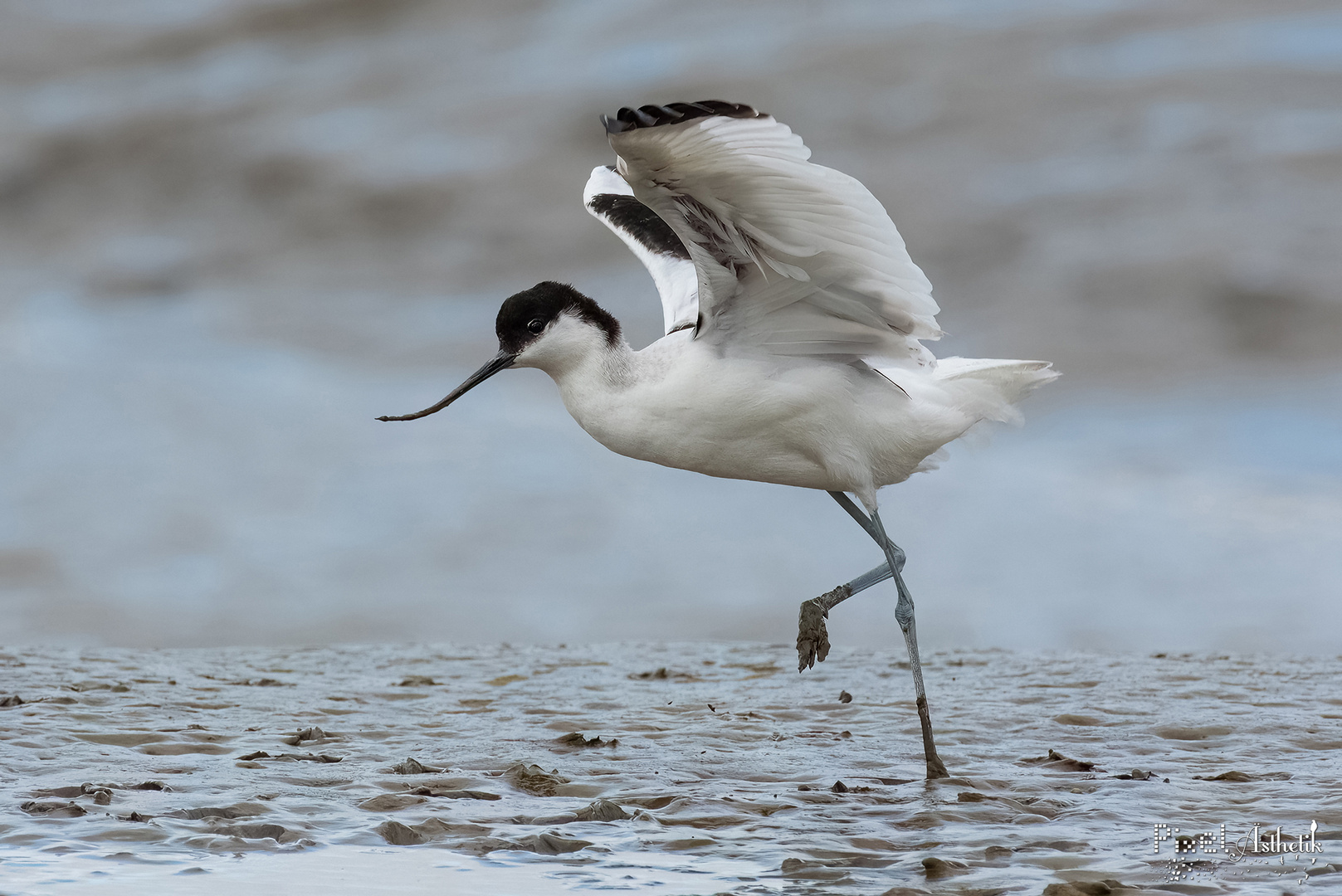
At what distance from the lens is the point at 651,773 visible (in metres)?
6.56

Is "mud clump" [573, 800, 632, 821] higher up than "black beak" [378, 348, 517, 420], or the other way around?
"black beak" [378, 348, 517, 420]

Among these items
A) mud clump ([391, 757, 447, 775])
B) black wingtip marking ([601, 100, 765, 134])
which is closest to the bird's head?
black wingtip marking ([601, 100, 765, 134])

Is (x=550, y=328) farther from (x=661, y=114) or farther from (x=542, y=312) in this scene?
(x=661, y=114)

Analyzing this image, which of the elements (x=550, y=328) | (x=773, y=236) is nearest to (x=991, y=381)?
(x=773, y=236)

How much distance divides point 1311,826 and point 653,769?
280 centimetres

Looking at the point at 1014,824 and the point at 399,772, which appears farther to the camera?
the point at 399,772

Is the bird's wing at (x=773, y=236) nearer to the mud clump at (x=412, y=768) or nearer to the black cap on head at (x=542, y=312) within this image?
the black cap on head at (x=542, y=312)

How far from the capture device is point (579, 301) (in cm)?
691

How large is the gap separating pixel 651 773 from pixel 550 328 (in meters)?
2.15

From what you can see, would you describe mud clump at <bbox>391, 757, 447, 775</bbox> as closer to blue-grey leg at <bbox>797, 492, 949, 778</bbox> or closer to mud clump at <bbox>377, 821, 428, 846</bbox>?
mud clump at <bbox>377, 821, 428, 846</bbox>

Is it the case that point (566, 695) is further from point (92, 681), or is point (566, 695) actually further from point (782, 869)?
point (782, 869)

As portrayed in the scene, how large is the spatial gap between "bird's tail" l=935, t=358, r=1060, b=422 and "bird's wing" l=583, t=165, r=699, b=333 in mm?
1551

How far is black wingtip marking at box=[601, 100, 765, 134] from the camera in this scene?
5410mm

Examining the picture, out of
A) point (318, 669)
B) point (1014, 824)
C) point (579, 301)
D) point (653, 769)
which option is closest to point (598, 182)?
point (579, 301)
